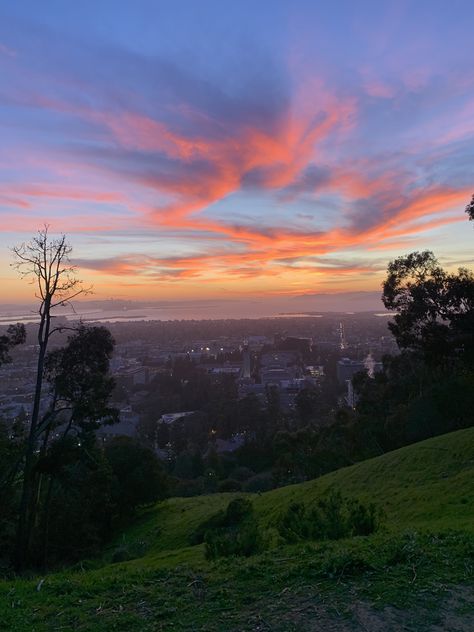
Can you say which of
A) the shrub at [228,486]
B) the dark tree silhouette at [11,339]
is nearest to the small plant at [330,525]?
the dark tree silhouette at [11,339]

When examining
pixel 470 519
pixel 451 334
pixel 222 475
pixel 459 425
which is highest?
pixel 451 334

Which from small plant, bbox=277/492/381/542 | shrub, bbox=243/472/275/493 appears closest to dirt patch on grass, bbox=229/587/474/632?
small plant, bbox=277/492/381/542

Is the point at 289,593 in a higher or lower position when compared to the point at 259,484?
higher

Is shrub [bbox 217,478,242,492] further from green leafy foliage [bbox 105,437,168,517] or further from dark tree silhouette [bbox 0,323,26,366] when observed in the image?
dark tree silhouette [bbox 0,323,26,366]

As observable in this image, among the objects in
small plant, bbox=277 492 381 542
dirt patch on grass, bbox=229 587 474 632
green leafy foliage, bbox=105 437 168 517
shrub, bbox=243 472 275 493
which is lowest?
shrub, bbox=243 472 275 493

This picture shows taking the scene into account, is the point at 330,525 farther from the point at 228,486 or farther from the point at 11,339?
the point at 228,486

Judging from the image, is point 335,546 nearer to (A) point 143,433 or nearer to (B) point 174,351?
(A) point 143,433

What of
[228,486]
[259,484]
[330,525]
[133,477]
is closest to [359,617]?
[330,525]

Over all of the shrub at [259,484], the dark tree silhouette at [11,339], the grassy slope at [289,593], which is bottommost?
the shrub at [259,484]

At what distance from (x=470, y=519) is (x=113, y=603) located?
7.71 metres

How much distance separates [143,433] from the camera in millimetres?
55062

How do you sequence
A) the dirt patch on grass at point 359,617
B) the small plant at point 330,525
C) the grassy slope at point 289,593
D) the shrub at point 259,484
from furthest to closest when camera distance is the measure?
1. the shrub at point 259,484
2. the small plant at point 330,525
3. the grassy slope at point 289,593
4. the dirt patch on grass at point 359,617

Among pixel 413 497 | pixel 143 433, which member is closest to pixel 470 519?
pixel 413 497

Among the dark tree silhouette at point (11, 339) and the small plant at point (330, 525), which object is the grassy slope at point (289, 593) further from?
the dark tree silhouette at point (11, 339)
